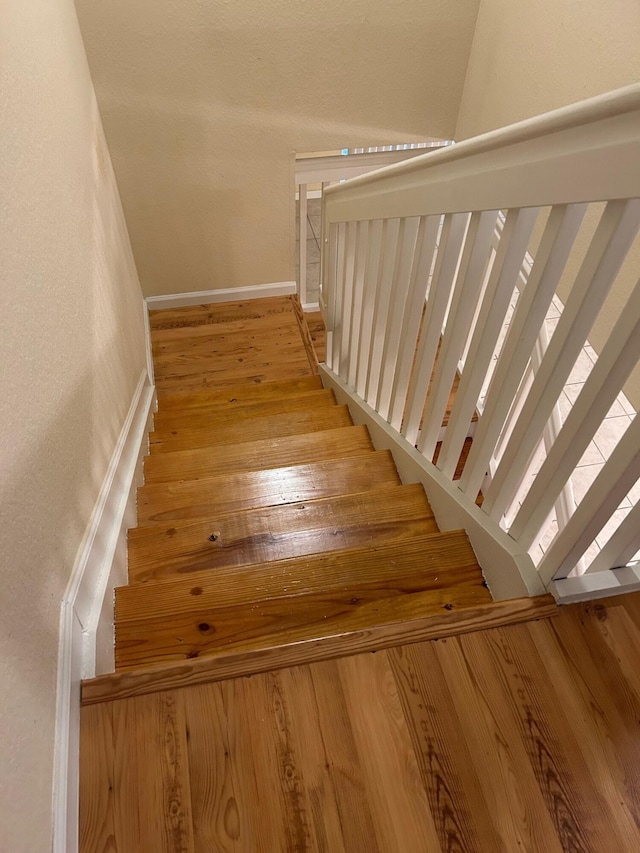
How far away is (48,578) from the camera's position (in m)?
1.03

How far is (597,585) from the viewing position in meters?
1.12

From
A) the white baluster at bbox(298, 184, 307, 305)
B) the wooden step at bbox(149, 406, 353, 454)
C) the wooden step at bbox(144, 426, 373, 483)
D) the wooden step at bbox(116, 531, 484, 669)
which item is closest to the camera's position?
the wooden step at bbox(116, 531, 484, 669)

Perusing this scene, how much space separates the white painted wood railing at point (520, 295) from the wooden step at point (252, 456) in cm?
31

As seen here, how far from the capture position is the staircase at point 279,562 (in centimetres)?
112

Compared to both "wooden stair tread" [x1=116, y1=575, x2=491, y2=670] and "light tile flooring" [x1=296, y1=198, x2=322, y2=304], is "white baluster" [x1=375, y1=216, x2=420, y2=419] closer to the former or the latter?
"wooden stair tread" [x1=116, y1=575, x2=491, y2=670]

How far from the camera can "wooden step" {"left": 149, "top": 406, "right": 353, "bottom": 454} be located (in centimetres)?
241

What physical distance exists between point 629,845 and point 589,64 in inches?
92.9

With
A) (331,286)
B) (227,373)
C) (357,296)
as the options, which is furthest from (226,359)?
(357,296)

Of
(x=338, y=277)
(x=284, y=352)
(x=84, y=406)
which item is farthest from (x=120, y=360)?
(x=284, y=352)

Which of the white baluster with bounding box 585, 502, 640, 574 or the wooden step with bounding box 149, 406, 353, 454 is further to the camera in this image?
the wooden step with bounding box 149, 406, 353, 454

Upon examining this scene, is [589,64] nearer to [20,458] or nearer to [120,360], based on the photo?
[120,360]

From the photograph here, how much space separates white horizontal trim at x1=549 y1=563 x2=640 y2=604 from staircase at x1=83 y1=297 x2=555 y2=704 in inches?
1.4

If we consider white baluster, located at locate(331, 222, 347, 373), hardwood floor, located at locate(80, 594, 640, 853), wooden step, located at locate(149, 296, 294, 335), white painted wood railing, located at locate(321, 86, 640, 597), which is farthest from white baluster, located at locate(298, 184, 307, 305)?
hardwood floor, located at locate(80, 594, 640, 853)

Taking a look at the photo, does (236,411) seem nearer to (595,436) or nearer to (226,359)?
(226,359)
